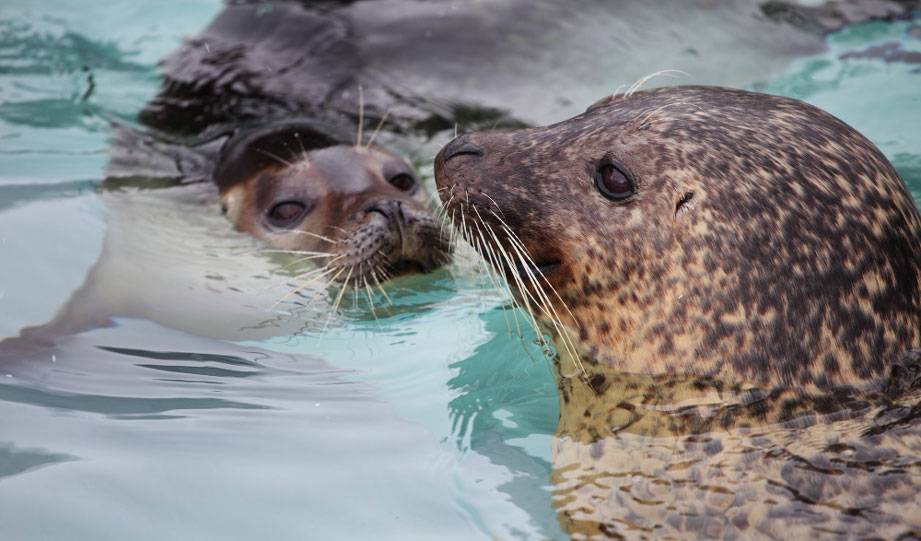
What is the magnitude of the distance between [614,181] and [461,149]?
20.8 inches

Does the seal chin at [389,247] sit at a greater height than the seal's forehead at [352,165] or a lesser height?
lesser

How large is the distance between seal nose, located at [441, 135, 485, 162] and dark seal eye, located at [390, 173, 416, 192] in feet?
6.41

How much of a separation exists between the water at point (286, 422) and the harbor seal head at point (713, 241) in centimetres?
23

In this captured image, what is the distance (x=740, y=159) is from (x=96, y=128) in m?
4.40

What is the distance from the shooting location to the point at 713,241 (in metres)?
3.06

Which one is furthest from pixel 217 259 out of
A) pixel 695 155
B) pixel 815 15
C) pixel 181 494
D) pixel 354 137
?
pixel 815 15

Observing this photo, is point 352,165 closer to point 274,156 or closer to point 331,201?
point 331,201

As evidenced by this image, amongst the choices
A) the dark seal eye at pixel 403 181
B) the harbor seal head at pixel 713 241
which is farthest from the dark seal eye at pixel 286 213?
the harbor seal head at pixel 713 241

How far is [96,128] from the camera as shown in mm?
6523

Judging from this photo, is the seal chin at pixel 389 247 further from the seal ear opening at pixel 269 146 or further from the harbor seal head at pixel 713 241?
the harbor seal head at pixel 713 241

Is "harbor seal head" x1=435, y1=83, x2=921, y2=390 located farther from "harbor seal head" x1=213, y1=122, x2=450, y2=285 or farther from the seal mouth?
"harbor seal head" x1=213, y1=122, x2=450, y2=285

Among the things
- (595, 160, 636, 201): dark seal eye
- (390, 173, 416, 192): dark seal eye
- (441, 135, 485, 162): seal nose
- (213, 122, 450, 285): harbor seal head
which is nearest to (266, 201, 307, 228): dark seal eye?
(213, 122, 450, 285): harbor seal head

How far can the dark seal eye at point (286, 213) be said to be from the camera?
17.4 ft

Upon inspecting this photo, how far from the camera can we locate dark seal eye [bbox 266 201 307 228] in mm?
5289
